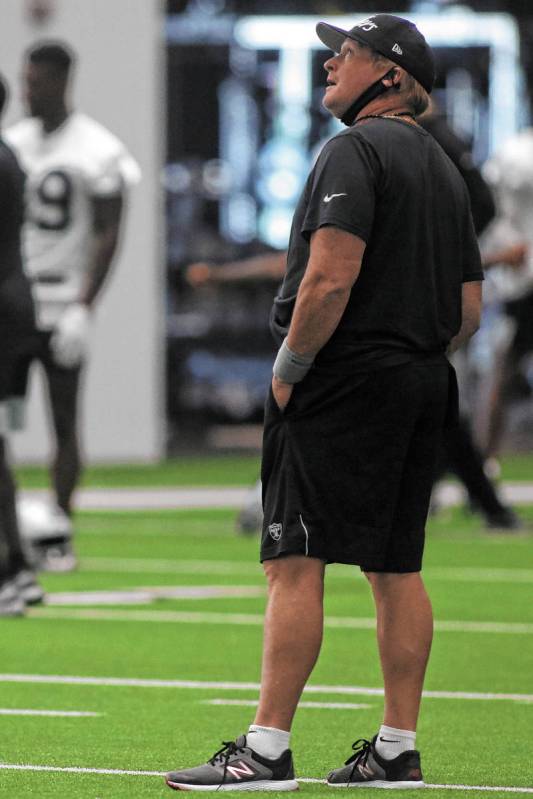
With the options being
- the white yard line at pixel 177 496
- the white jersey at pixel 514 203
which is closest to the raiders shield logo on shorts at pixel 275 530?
the white jersey at pixel 514 203

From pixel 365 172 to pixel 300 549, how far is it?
34.3 inches

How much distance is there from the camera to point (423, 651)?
16.6ft

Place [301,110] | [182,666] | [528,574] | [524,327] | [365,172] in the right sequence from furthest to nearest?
1. [301,110]
2. [524,327]
3. [528,574]
4. [182,666]
5. [365,172]

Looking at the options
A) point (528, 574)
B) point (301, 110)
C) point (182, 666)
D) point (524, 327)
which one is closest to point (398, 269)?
point (182, 666)

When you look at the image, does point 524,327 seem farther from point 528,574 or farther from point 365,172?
point 365,172

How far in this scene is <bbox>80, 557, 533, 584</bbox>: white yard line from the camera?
32.2 ft

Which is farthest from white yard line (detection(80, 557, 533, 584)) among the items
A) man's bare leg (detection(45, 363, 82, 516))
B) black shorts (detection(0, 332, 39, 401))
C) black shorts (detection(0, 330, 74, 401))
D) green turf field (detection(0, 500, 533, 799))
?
black shorts (detection(0, 332, 39, 401))

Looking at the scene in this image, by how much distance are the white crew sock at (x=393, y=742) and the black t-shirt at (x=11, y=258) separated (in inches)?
146

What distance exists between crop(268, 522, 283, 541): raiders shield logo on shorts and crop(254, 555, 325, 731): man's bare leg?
0.18 feet

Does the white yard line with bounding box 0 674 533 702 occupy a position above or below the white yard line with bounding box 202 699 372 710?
below

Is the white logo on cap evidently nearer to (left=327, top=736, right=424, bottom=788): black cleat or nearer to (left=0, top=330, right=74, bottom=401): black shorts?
(left=327, top=736, right=424, bottom=788): black cleat

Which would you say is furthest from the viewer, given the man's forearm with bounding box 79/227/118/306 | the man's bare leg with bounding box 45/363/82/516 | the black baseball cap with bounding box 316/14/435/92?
the man's forearm with bounding box 79/227/118/306

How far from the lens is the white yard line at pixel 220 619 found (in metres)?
8.10

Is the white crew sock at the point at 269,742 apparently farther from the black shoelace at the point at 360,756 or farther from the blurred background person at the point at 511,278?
the blurred background person at the point at 511,278
